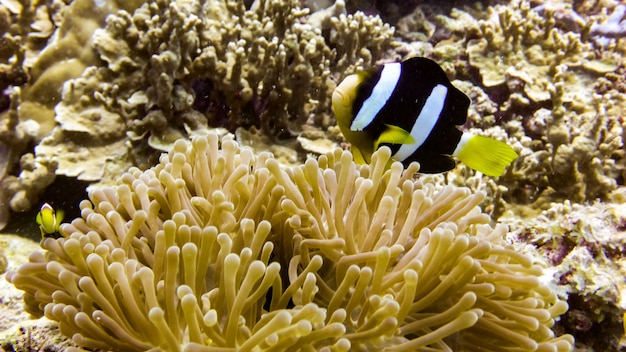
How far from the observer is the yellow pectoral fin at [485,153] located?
2.11 metres

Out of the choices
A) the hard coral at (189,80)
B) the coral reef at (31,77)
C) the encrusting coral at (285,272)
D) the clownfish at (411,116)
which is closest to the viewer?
the encrusting coral at (285,272)

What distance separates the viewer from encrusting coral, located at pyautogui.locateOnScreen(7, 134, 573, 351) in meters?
1.40

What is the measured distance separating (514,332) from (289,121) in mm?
2791

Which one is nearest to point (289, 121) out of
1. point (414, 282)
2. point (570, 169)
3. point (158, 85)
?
point (158, 85)

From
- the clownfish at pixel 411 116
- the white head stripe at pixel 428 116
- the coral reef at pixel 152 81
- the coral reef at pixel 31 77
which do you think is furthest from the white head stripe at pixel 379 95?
the coral reef at pixel 31 77

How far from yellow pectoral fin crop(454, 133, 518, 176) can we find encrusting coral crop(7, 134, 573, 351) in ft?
0.84

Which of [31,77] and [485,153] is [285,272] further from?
[31,77]

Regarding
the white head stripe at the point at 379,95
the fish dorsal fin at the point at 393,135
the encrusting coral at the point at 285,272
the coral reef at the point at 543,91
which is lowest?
the coral reef at the point at 543,91

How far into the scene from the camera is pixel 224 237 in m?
1.50

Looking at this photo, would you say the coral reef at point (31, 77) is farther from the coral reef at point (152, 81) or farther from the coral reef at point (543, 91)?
the coral reef at point (543, 91)

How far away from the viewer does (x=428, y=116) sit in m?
2.16

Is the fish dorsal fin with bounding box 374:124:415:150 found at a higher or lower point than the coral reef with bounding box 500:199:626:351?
higher

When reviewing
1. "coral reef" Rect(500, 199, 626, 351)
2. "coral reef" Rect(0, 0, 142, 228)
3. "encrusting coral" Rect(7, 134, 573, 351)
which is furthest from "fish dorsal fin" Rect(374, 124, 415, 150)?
"coral reef" Rect(0, 0, 142, 228)

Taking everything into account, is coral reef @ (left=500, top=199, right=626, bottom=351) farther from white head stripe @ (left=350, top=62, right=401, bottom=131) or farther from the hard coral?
the hard coral
